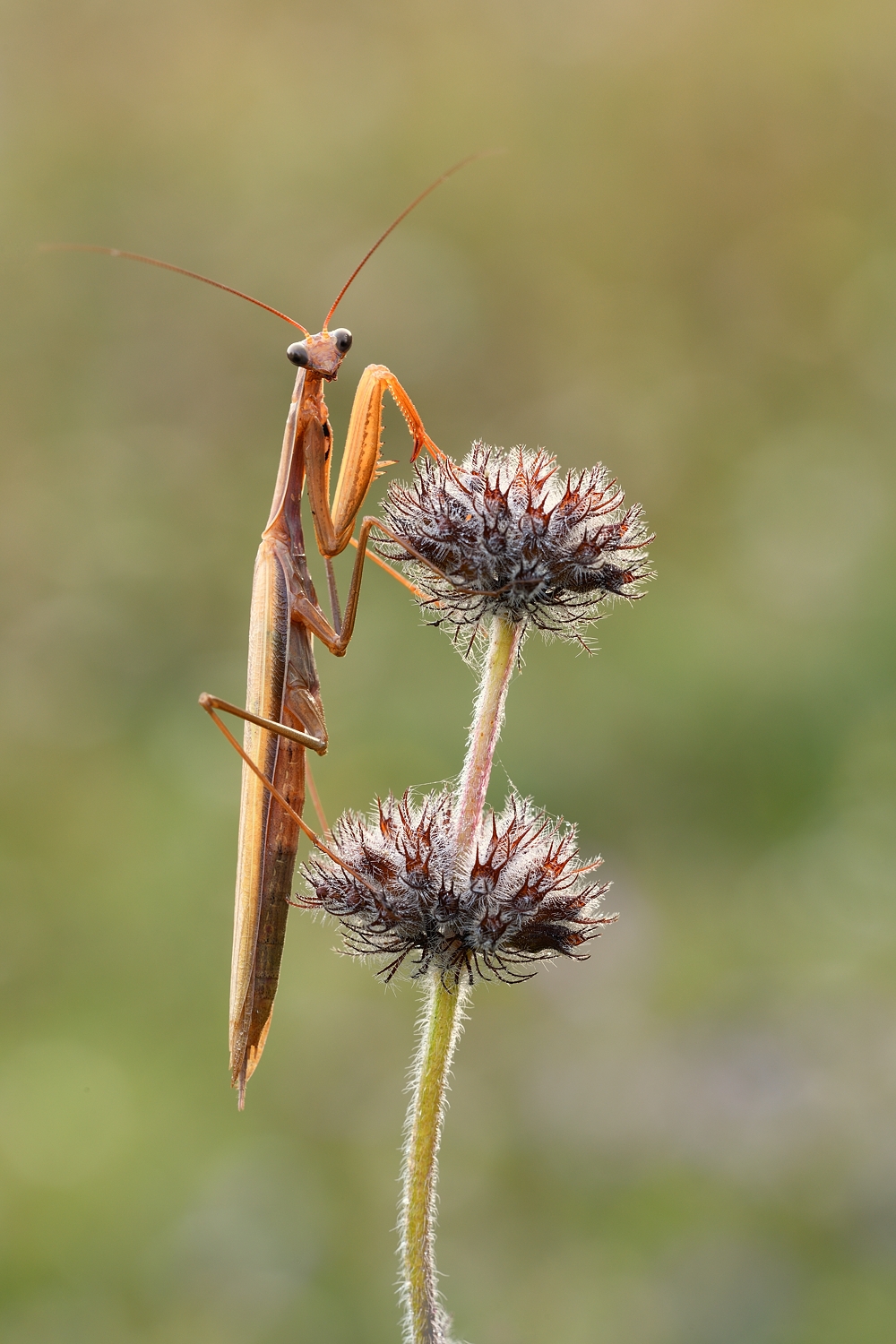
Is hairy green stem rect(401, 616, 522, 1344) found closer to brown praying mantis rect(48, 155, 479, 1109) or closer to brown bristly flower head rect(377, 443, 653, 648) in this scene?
brown bristly flower head rect(377, 443, 653, 648)

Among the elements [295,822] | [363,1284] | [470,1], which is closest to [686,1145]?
[363,1284]

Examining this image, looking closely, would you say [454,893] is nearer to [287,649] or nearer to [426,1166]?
[426,1166]

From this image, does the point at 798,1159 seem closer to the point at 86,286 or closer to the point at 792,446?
the point at 792,446

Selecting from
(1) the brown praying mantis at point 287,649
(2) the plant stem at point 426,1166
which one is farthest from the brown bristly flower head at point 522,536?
(2) the plant stem at point 426,1166

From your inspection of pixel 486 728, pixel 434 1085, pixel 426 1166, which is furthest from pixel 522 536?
pixel 426 1166

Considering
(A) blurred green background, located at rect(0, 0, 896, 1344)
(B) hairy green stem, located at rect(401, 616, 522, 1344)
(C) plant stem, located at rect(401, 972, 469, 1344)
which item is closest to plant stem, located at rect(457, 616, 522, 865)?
(B) hairy green stem, located at rect(401, 616, 522, 1344)

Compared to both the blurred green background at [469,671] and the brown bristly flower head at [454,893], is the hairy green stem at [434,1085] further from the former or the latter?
the blurred green background at [469,671]

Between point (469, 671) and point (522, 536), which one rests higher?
point (469, 671)
